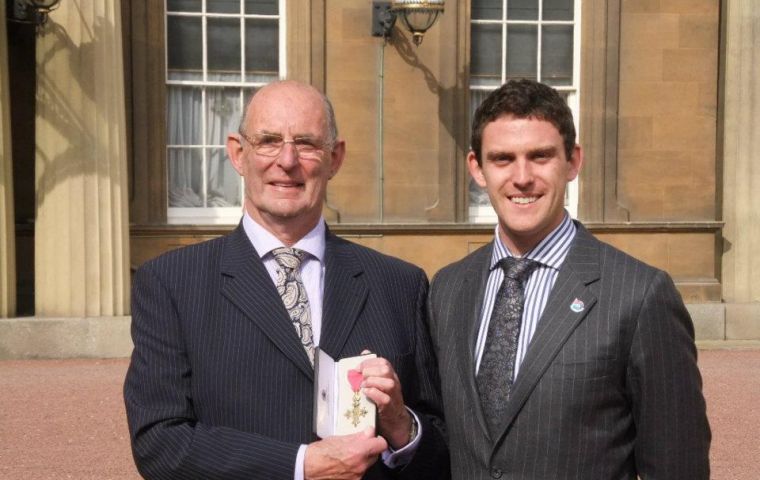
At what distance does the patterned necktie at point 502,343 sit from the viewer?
297 centimetres

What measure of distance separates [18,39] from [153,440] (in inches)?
377

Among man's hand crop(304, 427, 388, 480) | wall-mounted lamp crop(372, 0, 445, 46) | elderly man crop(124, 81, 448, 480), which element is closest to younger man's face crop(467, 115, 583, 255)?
elderly man crop(124, 81, 448, 480)

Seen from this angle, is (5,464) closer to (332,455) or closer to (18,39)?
(332,455)

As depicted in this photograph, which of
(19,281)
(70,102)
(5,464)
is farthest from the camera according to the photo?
(19,281)

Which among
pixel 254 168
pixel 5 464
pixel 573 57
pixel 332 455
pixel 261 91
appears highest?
pixel 573 57

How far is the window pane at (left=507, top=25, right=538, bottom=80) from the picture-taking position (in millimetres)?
13148

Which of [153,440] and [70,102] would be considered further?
[70,102]

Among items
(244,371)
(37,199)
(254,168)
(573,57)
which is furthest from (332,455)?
(573,57)

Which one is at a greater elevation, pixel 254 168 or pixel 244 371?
pixel 254 168

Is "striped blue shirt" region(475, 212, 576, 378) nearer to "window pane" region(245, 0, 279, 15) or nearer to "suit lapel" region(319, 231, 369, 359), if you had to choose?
"suit lapel" region(319, 231, 369, 359)

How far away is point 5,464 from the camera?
7043 mm

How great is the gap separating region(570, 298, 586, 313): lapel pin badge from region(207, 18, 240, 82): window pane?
9985mm

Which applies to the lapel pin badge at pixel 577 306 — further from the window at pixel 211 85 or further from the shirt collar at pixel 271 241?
the window at pixel 211 85

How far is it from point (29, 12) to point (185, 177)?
2.46m
